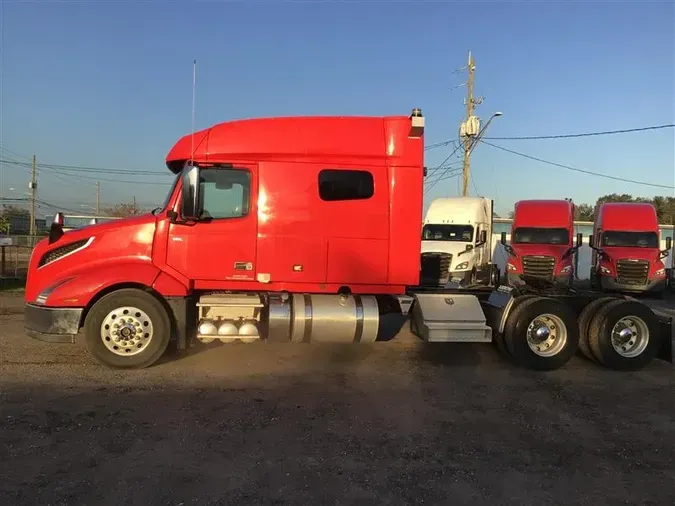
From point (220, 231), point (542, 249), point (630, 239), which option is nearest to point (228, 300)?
point (220, 231)

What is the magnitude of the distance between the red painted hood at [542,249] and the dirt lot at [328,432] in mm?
10912

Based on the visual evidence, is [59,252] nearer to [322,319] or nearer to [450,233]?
[322,319]

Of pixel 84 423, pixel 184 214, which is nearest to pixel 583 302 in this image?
pixel 184 214

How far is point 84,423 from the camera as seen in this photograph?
4.73 metres

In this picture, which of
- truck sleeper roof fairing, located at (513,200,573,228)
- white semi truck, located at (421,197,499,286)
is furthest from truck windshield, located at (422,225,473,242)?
truck sleeper roof fairing, located at (513,200,573,228)

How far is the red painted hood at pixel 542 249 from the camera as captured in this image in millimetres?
17828

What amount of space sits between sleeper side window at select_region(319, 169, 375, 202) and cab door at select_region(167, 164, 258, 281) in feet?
3.00

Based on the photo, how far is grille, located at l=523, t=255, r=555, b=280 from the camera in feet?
58.2

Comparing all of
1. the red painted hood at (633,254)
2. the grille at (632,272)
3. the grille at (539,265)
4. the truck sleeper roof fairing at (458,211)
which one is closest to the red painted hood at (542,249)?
Answer: the grille at (539,265)

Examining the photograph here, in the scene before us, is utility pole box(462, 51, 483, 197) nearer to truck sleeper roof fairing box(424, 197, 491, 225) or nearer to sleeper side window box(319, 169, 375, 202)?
truck sleeper roof fairing box(424, 197, 491, 225)

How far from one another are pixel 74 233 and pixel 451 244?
1299 cm

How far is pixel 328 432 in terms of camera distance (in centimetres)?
468

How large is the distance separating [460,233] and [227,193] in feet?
41.4

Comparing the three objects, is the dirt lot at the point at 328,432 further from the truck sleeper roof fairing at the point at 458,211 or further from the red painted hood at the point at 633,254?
the red painted hood at the point at 633,254
